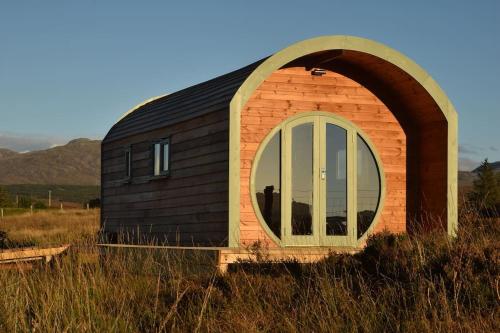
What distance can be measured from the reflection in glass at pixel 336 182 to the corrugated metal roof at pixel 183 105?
1758mm

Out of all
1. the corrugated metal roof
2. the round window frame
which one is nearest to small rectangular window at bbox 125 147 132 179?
the corrugated metal roof

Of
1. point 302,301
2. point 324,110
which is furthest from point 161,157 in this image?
point 302,301

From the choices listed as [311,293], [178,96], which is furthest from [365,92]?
[311,293]

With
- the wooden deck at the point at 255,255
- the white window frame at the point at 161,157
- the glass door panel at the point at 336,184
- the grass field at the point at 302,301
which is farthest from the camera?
the white window frame at the point at 161,157

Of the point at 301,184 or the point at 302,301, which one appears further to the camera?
the point at 301,184

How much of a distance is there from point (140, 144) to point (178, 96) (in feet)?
4.11

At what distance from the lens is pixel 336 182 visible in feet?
44.4

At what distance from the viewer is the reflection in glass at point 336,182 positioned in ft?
44.2

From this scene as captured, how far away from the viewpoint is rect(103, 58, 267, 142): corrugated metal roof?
1327 centimetres

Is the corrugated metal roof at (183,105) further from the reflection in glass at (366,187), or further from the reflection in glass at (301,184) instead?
the reflection in glass at (366,187)

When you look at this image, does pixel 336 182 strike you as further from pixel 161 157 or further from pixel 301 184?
pixel 161 157

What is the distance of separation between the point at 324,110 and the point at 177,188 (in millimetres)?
2919

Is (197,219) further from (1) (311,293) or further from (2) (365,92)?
(1) (311,293)

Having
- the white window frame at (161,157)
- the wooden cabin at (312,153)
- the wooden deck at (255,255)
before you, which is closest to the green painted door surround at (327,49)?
the wooden cabin at (312,153)
